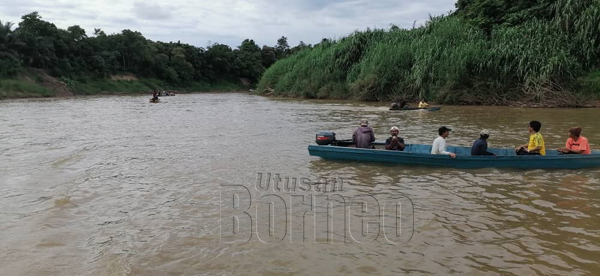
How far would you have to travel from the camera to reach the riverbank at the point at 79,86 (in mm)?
42438

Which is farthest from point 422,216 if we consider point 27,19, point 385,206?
point 27,19

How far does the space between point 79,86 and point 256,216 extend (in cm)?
5461

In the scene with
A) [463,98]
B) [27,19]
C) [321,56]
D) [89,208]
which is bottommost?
[89,208]

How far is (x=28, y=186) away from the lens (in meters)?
7.73

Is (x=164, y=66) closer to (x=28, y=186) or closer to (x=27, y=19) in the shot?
(x=27, y=19)

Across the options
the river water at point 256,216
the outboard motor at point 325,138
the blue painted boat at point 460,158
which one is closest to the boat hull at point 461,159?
the blue painted boat at point 460,158

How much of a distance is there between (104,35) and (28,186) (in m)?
66.4

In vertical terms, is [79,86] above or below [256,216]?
above

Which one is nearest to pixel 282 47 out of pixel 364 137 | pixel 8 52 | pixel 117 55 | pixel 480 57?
pixel 117 55

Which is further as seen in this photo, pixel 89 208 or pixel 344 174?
pixel 344 174

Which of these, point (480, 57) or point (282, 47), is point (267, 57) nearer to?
point (282, 47)

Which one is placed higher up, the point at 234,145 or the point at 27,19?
the point at 27,19

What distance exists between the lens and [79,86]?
2098 inches

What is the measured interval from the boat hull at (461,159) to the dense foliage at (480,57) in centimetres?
1423
